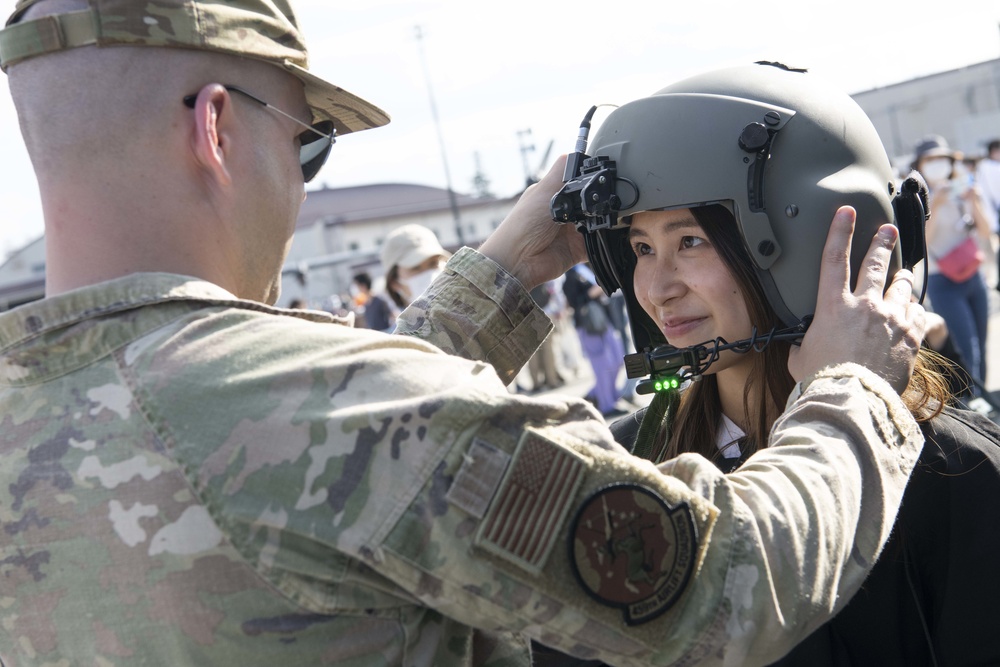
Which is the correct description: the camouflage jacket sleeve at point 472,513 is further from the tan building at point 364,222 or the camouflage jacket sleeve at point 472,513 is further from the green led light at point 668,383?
the tan building at point 364,222

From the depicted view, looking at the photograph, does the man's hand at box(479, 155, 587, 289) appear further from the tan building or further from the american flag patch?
the tan building

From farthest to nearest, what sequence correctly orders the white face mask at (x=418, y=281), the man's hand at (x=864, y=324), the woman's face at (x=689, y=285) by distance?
1. the white face mask at (x=418, y=281)
2. the woman's face at (x=689, y=285)
3. the man's hand at (x=864, y=324)

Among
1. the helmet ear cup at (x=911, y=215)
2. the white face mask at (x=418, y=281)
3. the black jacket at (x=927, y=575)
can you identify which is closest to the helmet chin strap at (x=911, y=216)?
the helmet ear cup at (x=911, y=215)

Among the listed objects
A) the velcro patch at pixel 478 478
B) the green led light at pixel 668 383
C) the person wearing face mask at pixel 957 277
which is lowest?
the person wearing face mask at pixel 957 277

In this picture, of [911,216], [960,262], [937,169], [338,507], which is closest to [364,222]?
[937,169]

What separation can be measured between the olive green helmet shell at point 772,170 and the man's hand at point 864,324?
0.17 m

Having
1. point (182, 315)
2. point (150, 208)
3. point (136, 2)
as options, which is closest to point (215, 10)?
point (136, 2)

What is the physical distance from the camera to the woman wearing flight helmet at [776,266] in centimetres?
199

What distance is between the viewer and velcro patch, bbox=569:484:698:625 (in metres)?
1.35

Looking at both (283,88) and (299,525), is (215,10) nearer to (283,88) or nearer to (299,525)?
(283,88)

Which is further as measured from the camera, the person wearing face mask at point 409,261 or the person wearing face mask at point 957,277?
the person wearing face mask at point 409,261

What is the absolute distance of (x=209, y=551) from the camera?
54.1 inches

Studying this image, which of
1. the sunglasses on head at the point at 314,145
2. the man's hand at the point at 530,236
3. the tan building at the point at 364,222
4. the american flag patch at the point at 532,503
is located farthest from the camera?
the tan building at the point at 364,222

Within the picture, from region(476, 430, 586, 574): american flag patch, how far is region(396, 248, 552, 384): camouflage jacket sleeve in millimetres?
956
